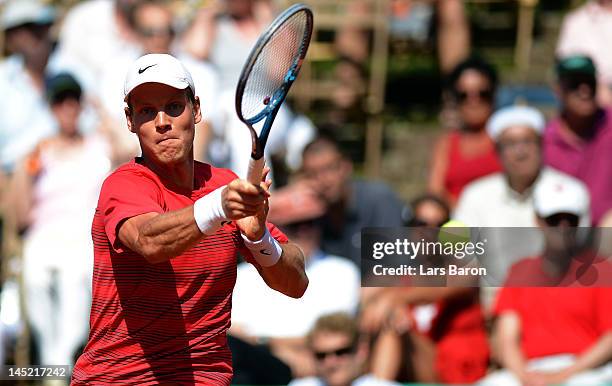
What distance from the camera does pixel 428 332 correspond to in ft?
25.6

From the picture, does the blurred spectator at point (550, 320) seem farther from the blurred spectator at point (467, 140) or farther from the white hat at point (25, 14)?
the white hat at point (25, 14)

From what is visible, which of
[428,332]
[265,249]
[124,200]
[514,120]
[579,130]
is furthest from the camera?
[579,130]

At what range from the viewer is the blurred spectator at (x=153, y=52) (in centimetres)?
898

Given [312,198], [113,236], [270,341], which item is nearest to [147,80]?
[113,236]

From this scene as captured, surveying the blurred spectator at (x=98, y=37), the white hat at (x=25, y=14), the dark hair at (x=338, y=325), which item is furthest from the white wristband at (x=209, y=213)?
the white hat at (x=25, y=14)

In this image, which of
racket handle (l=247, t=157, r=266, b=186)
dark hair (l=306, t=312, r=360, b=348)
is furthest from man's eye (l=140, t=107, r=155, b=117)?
dark hair (l=306, t=312, r=360, b=348)

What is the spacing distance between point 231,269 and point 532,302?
146 inches

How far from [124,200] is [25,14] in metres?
6.24

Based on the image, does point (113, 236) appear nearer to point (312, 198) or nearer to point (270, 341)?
point (270, 341)

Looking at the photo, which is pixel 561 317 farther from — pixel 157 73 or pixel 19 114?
pixel 19 114

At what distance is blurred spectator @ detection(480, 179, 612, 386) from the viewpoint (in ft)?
24.5

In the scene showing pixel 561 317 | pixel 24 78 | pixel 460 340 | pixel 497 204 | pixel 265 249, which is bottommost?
pixel 265 249

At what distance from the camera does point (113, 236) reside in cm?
404

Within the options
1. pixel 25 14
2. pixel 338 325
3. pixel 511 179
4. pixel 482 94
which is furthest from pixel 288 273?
pixel 25 14
